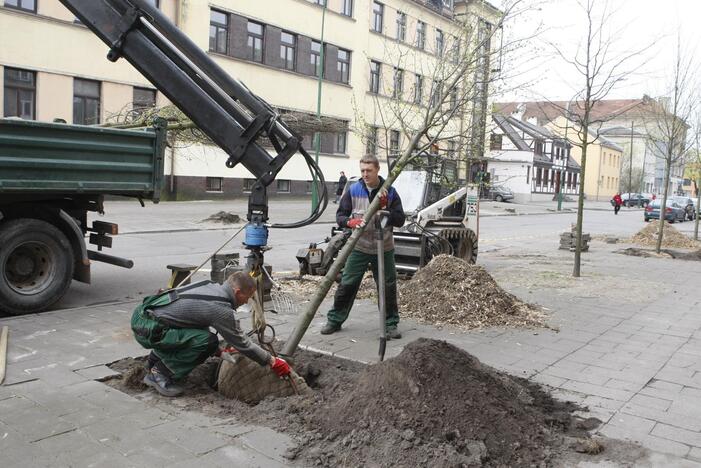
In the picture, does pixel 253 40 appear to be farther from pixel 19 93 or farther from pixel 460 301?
Result: pixel 460 301

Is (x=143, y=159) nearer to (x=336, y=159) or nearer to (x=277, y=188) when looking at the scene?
(x=277, y=188)

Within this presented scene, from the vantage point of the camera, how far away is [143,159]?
829 centimetres

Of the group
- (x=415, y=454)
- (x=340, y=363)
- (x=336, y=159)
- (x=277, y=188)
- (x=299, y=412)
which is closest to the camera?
(x=415, y=454)

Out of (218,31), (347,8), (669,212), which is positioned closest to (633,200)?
(669,212)

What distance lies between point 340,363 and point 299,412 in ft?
4.12

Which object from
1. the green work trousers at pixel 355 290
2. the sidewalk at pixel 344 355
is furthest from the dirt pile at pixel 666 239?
the green work trousers at pixel 355 290

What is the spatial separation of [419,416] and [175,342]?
1.82 meters

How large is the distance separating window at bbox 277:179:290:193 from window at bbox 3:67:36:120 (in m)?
13.5

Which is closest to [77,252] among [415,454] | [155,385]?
[155,385]

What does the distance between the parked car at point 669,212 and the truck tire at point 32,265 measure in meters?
32.7

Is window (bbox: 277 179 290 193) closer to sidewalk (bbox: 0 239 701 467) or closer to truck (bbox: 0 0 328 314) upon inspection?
sidewalk (bbox: 0 239 701 467)

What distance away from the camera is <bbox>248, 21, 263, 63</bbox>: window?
101ft

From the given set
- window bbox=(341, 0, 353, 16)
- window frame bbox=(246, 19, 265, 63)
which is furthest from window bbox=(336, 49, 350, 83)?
window frame bbox=(246, 19, 265, 63)

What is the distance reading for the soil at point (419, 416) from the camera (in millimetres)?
3715
